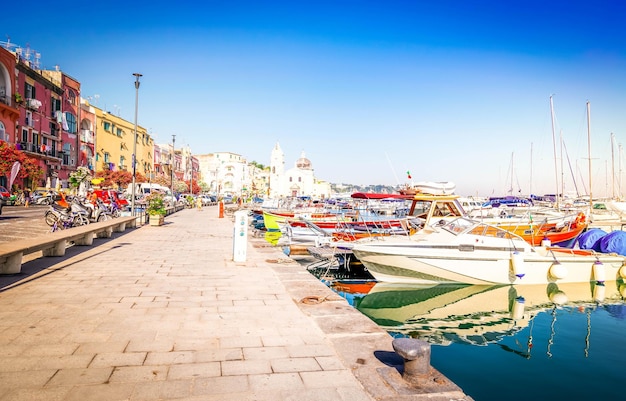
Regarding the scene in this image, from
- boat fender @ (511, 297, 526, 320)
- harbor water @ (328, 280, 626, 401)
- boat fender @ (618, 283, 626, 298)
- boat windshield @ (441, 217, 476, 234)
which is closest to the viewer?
harbor water @ (328, 280, 626, 401)

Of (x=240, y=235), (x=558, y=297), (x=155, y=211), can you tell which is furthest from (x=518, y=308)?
(x=155, y=211)

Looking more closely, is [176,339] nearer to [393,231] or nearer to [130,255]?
[130,255]

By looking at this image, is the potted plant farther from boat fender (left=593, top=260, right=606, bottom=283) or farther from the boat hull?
boat fender (left=593, top=260, right=606, bottom=283)

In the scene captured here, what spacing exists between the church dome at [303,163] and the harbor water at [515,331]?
335ft

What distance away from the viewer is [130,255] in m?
10.6

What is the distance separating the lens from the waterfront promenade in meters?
3.46

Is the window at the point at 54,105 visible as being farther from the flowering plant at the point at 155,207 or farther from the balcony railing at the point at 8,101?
the flowering plant at the point at 155,207

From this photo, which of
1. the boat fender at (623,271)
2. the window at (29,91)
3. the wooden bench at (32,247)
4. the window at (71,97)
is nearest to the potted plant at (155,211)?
the wooden bench at (32,247)

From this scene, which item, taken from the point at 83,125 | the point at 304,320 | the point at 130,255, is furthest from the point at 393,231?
the point at 83,125

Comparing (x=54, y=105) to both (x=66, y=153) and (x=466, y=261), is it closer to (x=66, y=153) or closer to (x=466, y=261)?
(x=66, y=153)

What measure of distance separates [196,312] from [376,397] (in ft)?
10.5

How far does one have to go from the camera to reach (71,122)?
45031 millimetres

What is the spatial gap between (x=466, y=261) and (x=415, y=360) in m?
8.72

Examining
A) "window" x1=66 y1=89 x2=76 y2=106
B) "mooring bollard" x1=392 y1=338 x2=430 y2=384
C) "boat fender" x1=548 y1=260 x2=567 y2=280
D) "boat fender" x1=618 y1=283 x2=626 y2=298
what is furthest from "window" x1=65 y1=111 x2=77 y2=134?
"mooring bollard" x1=392 y1=338 x2=430 y2=384
